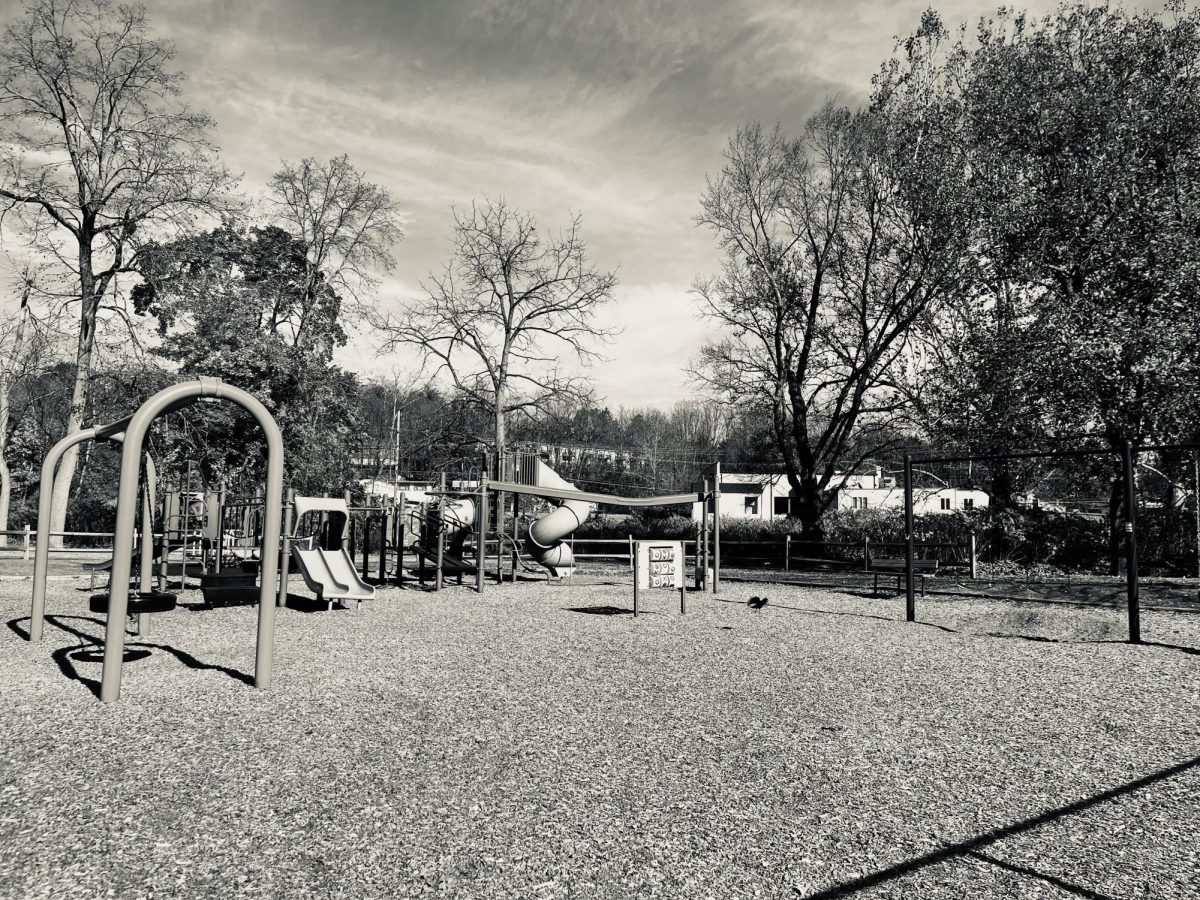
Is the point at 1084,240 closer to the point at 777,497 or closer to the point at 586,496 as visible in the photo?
the point at 586,496

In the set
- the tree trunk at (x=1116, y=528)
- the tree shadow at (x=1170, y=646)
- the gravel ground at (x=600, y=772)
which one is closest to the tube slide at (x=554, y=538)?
the gravel ground at (x=600, y=772)

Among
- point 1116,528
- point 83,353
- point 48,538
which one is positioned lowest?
point 48,538

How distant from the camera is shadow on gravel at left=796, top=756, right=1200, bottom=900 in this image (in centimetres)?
316

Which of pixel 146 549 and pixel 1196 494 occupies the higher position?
pixel 1196 494

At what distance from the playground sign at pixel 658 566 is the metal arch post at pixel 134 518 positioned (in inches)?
232

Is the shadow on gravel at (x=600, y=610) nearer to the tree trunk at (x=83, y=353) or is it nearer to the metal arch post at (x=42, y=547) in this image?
the metal arch post at (x=42, y=547)

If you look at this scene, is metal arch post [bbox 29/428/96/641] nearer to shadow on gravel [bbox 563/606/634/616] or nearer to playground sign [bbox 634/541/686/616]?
shadow on gravel [bbox 563/606/634/616]

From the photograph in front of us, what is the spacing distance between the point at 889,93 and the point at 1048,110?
5360 mm

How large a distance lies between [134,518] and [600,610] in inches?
285

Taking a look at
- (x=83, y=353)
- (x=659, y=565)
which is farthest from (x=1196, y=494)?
(x=83, y=353)

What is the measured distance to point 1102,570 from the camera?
1845 cm

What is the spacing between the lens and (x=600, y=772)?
180 inches

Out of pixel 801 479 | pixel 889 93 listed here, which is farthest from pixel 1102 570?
pixel 889 93

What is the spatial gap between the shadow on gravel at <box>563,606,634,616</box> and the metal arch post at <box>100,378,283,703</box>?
5.95 metres
